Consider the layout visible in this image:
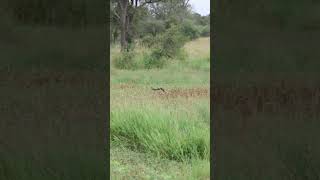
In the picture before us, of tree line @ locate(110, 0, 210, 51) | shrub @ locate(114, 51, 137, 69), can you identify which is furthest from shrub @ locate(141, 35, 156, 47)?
shrub @ locate(114, 51, 137, 69)

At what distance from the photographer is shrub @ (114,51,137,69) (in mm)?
14309

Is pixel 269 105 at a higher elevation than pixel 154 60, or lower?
lower

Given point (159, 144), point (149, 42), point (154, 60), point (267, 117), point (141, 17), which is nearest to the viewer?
point (159, 144)

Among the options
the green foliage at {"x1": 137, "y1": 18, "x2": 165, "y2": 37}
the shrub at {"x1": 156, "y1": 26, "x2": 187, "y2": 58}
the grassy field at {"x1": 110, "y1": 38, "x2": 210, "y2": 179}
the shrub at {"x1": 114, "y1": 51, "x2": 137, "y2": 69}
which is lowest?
the grassy field at {"x1": 110, "y1": 38, "x2": 210, "y2": 179}

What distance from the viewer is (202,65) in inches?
568

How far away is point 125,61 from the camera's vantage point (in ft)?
47.5

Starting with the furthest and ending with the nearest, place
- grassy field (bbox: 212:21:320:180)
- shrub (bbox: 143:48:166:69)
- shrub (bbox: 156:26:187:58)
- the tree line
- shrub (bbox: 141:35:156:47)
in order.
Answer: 1. the tree line
2. shrub (bbox: 141:35:156:47)
3. shrub (bbox: 156:26:187:58)
4. shrub (bbox: 143:48:166:69)
5. grassy field (bbox: 212:21:320:180)

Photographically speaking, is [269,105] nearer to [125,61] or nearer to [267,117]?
[267,117]
